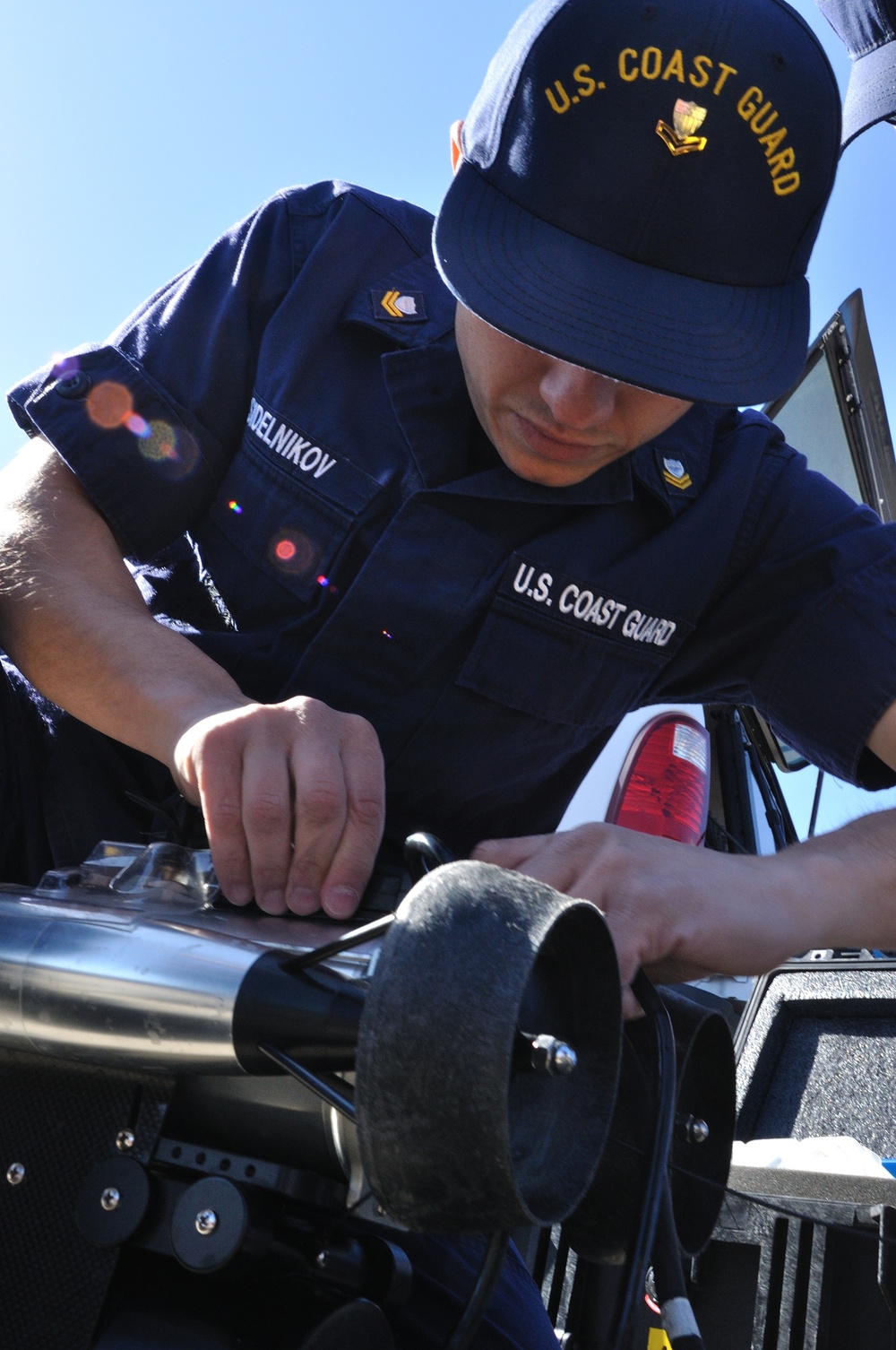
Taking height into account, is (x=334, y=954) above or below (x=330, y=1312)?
above

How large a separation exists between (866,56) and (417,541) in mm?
2373

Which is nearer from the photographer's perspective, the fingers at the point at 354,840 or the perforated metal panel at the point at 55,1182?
the perforated metal panel at the point at 55,1182

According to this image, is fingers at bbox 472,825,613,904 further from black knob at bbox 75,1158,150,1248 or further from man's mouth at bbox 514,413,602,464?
man's mouth at bbox 514,413,602,464

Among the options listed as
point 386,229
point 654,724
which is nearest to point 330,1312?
point 386,229

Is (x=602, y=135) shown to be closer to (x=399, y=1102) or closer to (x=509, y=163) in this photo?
(x=509, y=163)

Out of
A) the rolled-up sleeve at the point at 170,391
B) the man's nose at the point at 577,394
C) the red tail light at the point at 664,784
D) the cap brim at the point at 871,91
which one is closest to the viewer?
the man's nose at the point at 577,394

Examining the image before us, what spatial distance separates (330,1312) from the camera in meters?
0.61

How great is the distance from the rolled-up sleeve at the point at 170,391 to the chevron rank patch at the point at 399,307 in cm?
12

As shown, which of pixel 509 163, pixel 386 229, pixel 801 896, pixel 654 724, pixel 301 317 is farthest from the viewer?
pixel 654 724

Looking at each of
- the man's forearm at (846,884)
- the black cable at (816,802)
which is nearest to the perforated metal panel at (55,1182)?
the man's forearm at (846,884)

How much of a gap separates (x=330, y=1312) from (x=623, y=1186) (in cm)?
19

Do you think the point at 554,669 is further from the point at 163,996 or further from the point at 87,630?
the point at 163,996

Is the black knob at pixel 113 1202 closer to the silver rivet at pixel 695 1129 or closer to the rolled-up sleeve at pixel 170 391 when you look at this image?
the silver rivet at pixel 695 1129

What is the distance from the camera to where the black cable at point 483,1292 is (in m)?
0.56
